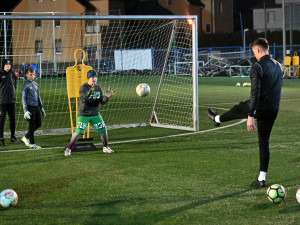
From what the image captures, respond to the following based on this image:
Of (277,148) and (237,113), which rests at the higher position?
(237,113)

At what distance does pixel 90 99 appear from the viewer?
10047 millimetres

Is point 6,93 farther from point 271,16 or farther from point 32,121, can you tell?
point 271,16

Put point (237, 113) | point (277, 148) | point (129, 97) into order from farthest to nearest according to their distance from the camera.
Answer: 1. point (129, 97)
2. point (277, 148)
3. point (237, 113)

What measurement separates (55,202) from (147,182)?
4.90ft

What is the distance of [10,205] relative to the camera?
6477 mm

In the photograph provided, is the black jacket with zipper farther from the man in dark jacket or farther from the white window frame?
the white window frame

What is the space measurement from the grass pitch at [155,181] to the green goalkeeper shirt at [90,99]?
812 millimetres

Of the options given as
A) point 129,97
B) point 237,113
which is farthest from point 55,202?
point 129,97

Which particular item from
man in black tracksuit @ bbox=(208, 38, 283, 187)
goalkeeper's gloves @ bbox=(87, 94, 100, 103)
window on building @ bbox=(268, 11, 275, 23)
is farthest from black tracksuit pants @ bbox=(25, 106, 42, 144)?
window on building @ bbox=(268, 11, 275, 23)

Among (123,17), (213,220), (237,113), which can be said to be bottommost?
(213,220)

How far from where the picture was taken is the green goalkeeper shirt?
33.0ft

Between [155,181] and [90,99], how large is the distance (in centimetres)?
282

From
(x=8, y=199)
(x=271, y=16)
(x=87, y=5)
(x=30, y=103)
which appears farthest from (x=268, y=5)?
(x=8, y=199)

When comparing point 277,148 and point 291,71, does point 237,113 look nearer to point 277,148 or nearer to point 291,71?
point 277,148
